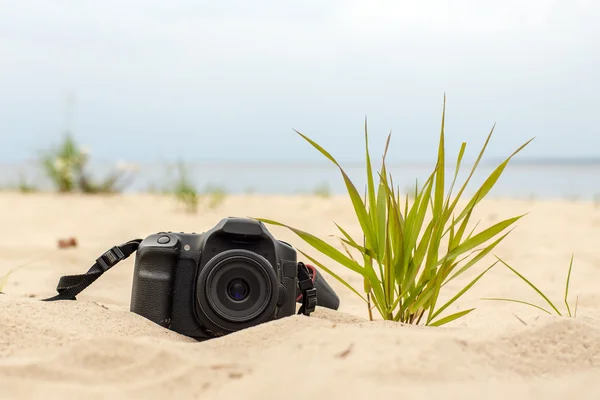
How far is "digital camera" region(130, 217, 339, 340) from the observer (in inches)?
73.7

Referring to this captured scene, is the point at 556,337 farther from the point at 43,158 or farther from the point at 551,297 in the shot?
the point at 43,158

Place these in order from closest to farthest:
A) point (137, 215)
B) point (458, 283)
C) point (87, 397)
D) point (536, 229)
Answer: point (87, 397), point (458, 283), point (536, 229), point (137, 215)

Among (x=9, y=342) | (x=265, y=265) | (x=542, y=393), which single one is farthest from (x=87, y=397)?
(x=542, y=393)

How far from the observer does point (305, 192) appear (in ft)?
22.3

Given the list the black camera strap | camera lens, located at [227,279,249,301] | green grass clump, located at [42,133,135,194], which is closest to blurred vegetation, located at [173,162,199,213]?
green grass clump, located at [42,133,135,194]

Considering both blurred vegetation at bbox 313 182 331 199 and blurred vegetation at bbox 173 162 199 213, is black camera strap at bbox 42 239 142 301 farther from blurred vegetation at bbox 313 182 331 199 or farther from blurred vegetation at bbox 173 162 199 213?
blurred vegetation at bbox 313 182 331 199

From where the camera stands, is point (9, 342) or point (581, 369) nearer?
point (581, 369)

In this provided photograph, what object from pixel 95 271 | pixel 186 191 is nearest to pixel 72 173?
pixel 186 191

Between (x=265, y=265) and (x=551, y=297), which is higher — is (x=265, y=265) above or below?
above

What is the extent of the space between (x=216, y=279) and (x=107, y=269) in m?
0.37

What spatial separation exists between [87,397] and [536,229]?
367 centimetres

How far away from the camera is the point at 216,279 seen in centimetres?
188

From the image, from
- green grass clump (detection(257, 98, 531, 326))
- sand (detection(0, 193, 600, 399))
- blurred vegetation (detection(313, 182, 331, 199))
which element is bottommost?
sand (detection(0, 193, 600, 399))

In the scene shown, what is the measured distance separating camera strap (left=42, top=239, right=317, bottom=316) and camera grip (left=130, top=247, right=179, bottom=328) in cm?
11
